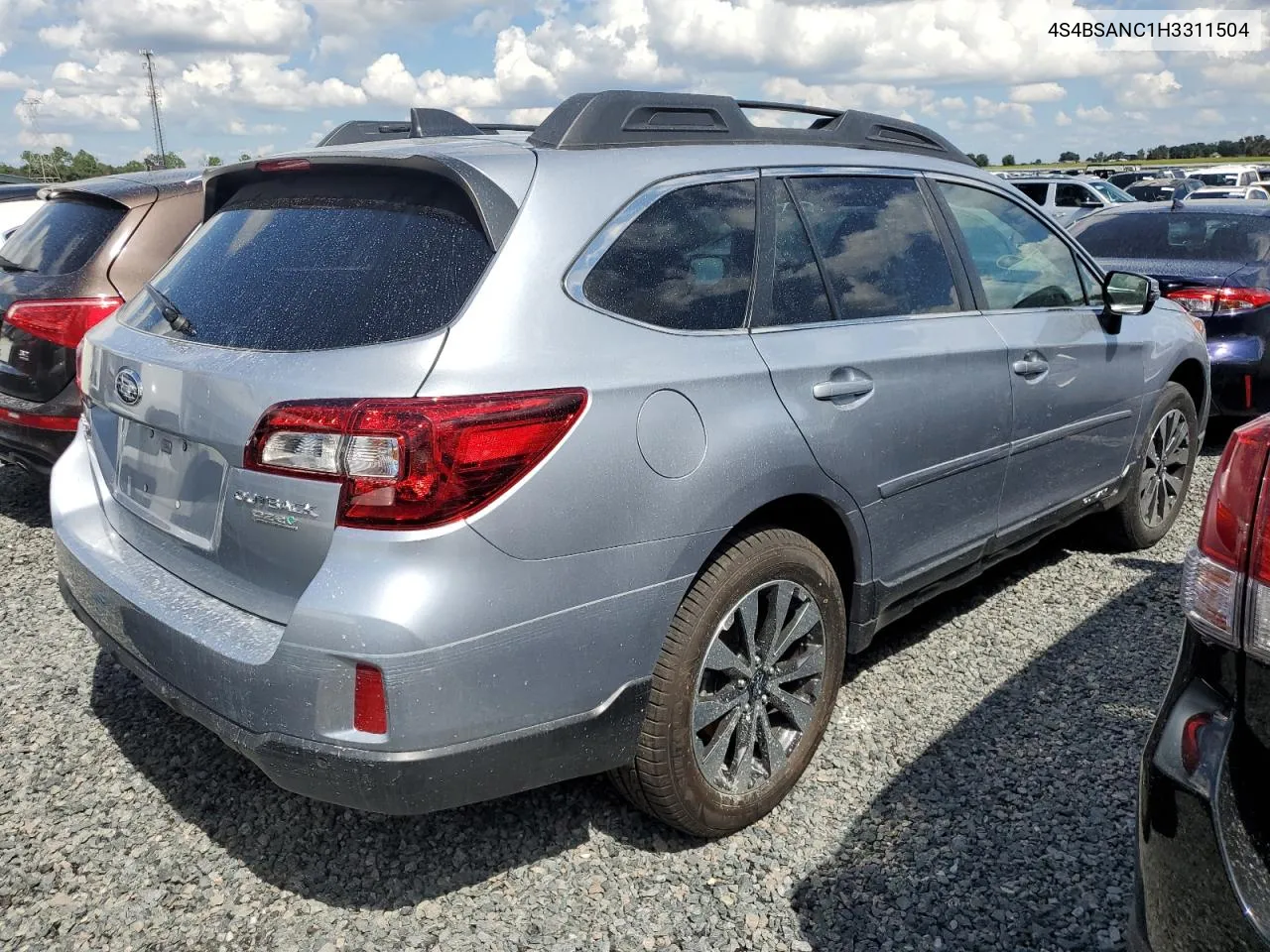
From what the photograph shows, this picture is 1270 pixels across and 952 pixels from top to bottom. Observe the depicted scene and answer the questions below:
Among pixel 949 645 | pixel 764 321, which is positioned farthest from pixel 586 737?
pixel 949 645

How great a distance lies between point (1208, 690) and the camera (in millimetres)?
1781

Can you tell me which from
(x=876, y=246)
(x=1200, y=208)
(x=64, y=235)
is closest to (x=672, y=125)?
(x=876, y=246)

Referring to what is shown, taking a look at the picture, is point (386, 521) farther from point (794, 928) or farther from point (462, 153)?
point (794, 928)

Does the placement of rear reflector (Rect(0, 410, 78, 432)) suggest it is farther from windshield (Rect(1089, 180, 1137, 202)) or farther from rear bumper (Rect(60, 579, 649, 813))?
windshield (Rect(1089, 180, 1137, 202))

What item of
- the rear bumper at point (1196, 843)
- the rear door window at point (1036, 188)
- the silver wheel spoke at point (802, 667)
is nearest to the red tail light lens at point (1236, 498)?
the rear bumper at point (1196, 843)

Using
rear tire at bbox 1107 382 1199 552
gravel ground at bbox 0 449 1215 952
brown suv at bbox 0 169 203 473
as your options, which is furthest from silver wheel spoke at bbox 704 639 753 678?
brown suv at bbox 0 169 203 473

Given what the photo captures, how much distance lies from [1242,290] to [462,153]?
18.8 feet

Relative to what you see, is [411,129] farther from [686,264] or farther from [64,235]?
[64,235]

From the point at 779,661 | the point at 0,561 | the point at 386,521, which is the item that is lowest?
the point at 0,561

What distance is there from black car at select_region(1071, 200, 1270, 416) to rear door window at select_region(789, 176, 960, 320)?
345cm

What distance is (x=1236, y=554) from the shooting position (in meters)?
1.79

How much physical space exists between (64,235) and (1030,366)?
4574mm

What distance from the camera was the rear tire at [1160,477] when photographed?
15.9ft

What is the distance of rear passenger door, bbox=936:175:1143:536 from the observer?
3787mm
